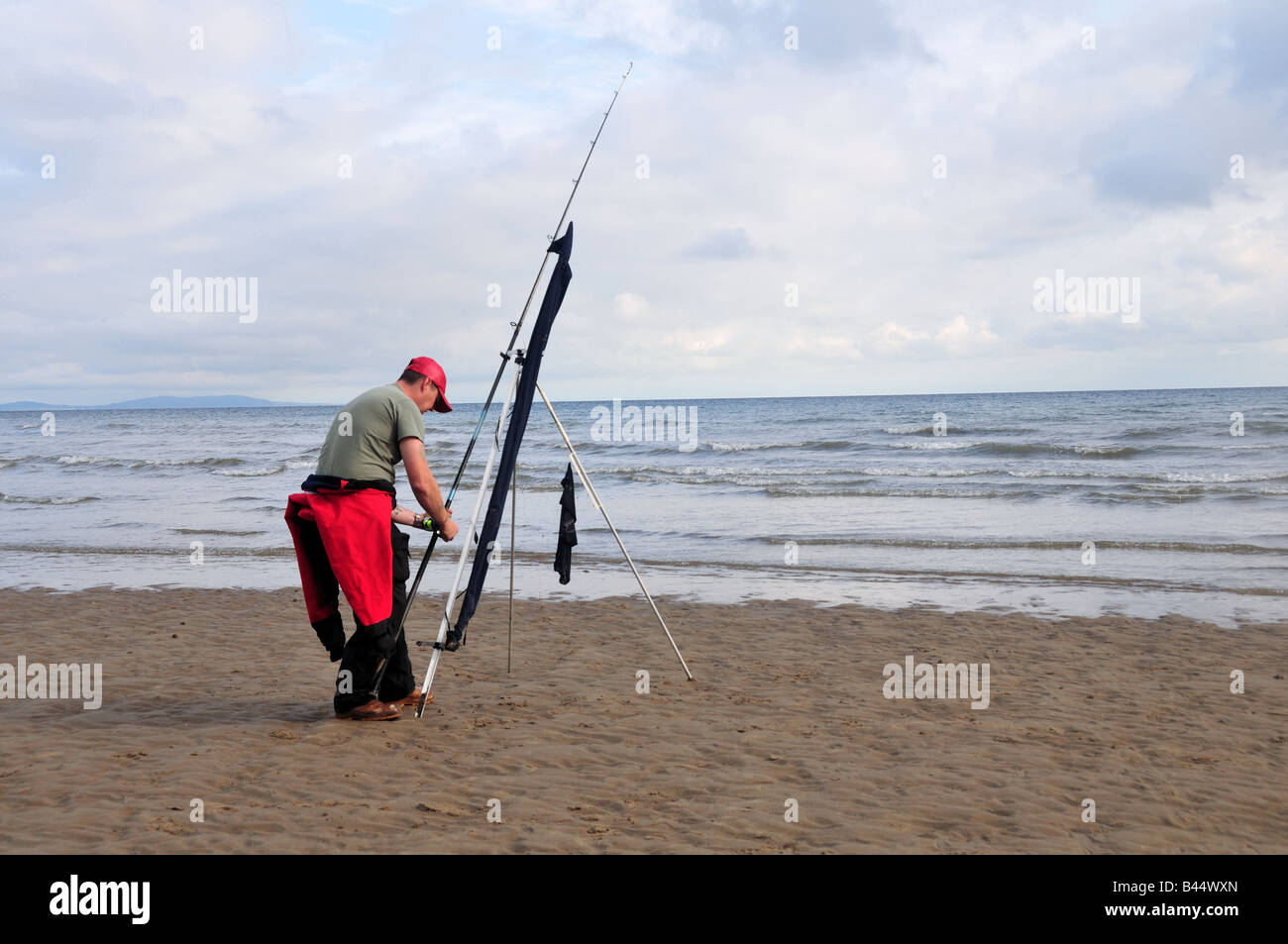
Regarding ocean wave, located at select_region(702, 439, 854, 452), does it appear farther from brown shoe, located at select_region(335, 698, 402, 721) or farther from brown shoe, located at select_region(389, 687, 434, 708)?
brown shoe, located at select_region(335, 698, 402, 721)

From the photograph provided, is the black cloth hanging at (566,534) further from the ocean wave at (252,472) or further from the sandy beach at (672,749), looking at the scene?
the ocean wave at (252,472)

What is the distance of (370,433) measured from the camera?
176 inches

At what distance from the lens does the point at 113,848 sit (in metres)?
3.32

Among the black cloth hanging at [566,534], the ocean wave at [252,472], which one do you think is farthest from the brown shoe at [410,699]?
the ocean wave at [252,472]

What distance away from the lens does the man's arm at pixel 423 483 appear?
4344 mm

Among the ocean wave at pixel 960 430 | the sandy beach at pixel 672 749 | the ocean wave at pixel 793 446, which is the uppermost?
the ocean wave at pixel 960 430

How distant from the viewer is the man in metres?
4.43

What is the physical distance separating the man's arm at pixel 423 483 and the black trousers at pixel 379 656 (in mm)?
309

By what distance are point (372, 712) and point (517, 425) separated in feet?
5.48

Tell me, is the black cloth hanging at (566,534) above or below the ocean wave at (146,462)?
below

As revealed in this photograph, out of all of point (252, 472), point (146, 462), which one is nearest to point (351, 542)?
point (252, 472)

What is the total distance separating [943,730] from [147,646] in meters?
5.66

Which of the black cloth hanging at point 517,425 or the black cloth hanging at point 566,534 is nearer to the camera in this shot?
the black cloth hanging at point 517,425
